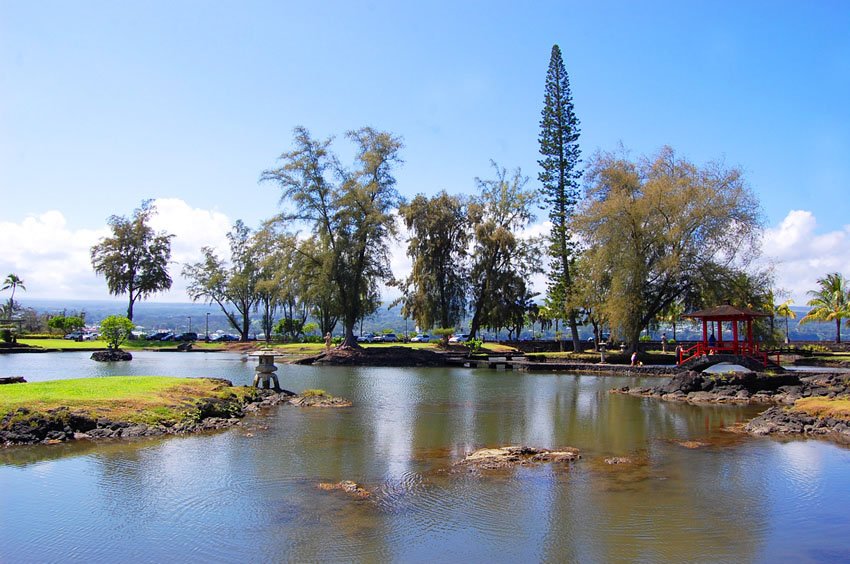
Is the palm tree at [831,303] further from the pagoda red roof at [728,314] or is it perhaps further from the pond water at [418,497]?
the pond water at [418,497]

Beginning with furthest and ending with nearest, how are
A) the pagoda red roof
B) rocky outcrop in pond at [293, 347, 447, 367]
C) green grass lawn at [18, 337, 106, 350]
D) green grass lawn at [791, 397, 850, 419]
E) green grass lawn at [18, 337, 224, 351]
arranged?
1. green grass lawn at [18, 337, 224, 351]
2. green grass lawn at [18, 337, 106, 350]
3. rocky outcrop in pond at [293, 347, 447, 367]
4. the pagoda red roof
5. green grass lawn at [791, 397, 850, 419]

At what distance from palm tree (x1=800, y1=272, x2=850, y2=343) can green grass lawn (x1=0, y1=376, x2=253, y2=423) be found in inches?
2081

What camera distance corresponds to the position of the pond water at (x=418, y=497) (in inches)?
358

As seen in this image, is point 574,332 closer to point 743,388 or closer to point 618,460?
point 743,388

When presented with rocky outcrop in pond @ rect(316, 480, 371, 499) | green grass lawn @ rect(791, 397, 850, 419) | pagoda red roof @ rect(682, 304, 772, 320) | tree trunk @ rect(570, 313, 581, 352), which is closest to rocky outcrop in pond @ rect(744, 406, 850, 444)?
green grass lawn @ rect(791, 397, 850, 419)

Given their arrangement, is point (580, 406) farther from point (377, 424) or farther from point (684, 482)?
point (684, 482)

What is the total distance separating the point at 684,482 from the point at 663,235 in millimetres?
29985

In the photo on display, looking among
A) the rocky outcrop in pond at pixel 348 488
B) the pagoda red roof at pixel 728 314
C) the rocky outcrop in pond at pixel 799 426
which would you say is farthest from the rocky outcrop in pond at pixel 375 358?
the rocky outcrop in pond at pixel 348 488

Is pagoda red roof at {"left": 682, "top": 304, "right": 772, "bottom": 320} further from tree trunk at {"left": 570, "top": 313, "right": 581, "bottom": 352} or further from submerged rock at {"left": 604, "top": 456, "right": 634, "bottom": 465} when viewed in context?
submerged rock at {"left": 604, "top": 456, "right": 634, "bottom": 465}

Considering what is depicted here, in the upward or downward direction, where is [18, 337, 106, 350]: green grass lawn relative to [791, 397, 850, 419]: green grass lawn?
upward

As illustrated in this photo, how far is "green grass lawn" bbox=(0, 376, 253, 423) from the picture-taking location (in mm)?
16609

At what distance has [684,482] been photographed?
42.4ft

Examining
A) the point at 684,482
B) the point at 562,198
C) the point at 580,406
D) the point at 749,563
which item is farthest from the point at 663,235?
the point at 749,563

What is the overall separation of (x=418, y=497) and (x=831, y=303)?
59326 mm
